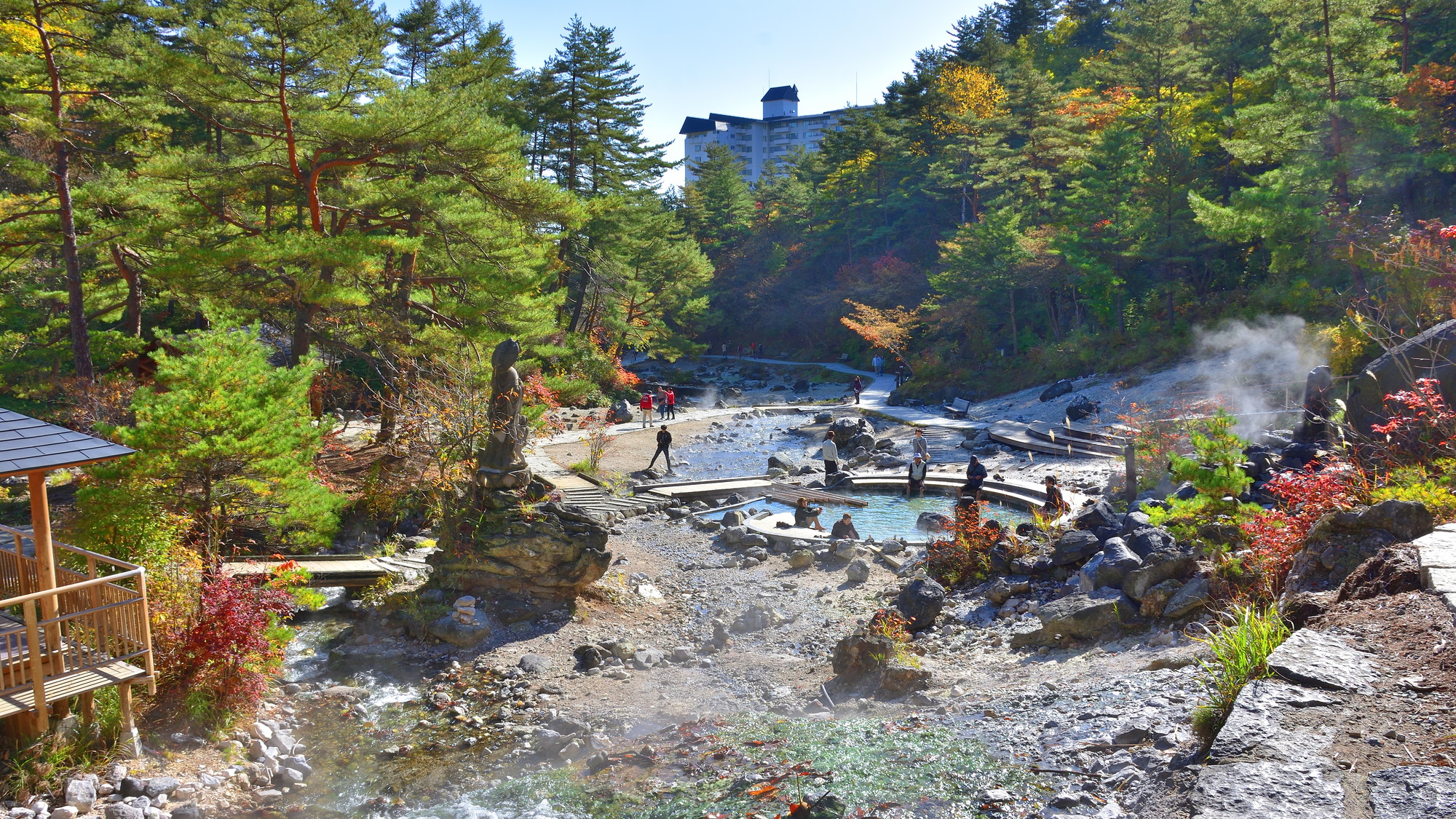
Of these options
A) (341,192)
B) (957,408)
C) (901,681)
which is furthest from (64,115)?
(957,408)

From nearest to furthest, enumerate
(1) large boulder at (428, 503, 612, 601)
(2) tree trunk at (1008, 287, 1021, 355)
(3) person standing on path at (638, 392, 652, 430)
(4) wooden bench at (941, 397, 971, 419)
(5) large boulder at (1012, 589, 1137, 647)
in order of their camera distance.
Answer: (5) large boulder at (1012, 589, 1137, 647) < (1) large boulder at (428, 503, 612, 601) < (3) person standing on path at (638, 392, 652, 430) < (4) wooden bench at (941, 397, 971, 419) < (2) tree trunk at (1008, 287, 1021, 355)

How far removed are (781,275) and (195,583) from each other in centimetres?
5128

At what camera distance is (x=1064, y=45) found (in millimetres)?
50531

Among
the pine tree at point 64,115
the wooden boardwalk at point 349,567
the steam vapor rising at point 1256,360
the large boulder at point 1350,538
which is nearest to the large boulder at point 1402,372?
the large boulder at point 1350,538

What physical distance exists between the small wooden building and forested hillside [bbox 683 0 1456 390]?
51.6ft

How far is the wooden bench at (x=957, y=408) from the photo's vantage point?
3186cm

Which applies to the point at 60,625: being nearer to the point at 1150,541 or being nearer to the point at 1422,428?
the point at 1150,541

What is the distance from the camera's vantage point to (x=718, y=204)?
59.4m

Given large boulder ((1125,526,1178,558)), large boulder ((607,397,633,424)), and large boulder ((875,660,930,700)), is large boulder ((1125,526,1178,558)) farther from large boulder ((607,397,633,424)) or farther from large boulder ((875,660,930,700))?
large boulder ((607,397,633,424))

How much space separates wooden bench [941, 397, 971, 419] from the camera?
3186cm

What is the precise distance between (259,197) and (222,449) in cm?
1303

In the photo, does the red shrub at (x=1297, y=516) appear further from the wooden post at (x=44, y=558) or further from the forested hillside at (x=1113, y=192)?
the wooden post at (x=44, y=558)

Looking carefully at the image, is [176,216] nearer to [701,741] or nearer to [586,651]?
[586,651]

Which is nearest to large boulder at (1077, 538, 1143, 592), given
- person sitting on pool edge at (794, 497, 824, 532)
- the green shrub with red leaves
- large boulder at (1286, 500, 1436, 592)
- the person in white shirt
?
large boulder at (1286, 500, 1436, 592)
